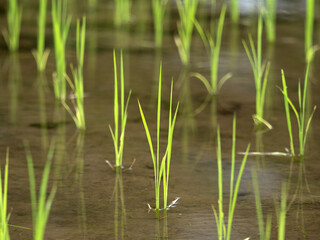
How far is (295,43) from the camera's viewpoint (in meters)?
3.40

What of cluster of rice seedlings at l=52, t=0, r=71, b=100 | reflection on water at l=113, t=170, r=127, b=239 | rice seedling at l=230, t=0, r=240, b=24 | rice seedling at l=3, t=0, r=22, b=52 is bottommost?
reflection on water at l=113, t=170, r=127, b=239

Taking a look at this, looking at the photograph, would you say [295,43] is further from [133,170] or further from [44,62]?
[133,170]

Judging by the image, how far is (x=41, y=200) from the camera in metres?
1.10

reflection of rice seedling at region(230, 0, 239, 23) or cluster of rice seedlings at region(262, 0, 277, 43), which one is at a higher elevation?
reflection of rice seedling at region(230, 0, 239, 23)

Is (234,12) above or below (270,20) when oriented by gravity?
above

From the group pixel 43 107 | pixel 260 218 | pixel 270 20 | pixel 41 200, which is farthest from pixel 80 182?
pixel 270 20

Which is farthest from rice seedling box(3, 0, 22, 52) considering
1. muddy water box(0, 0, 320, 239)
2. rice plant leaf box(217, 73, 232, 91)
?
rice plant leaf box(217, 73, 232, 91)

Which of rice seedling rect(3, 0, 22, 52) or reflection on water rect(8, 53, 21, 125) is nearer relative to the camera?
reflection on water rect(8, 53, 21, 125)

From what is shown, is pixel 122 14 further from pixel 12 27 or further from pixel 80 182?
pixel 80 182

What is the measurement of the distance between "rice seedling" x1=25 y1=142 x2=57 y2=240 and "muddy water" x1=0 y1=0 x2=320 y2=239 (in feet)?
0.07

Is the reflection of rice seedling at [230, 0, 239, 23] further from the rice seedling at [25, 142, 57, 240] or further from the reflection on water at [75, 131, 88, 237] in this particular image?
the rice seedling at [25, 142, 57, 240]

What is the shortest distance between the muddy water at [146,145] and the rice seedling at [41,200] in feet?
0.07

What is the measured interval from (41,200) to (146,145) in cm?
95

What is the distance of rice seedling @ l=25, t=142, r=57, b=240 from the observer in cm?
110
